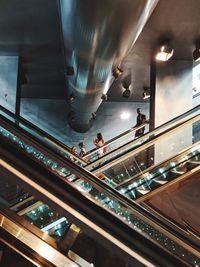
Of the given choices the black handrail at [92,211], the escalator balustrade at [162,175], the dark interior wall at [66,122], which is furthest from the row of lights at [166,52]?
the dark interior wall at [66,122]

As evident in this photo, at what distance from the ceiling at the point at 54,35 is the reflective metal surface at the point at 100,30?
Answer: 4.24ft

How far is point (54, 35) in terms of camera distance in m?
7.35

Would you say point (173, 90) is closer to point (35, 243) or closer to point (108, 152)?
point (108, 152)

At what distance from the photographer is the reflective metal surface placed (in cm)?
358

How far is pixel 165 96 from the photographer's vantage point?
320 inches

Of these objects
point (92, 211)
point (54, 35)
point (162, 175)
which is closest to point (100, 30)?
point (162, 175)

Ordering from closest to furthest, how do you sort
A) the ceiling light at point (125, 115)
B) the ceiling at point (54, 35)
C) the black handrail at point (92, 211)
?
the black handrail at point (92, 211) → the ceiling at point (54, 35) → the ceiling light at point (125, 115)

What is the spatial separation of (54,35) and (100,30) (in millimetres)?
3562

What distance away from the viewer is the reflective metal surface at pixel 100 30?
141 inches

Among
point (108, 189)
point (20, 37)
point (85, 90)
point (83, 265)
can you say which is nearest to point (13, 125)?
point (108, 189)

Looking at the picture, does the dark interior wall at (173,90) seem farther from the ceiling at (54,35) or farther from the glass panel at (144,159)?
the glass panel at (144,159)

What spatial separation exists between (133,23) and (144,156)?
9.14 feet

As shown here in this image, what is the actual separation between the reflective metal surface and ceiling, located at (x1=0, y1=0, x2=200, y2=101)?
1291 mm

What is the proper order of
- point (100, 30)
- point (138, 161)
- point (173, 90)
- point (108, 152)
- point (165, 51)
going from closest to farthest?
point (100, 30) → point (138, 161) → point (108, 152) → point (165, 51) → point (173, 90)
